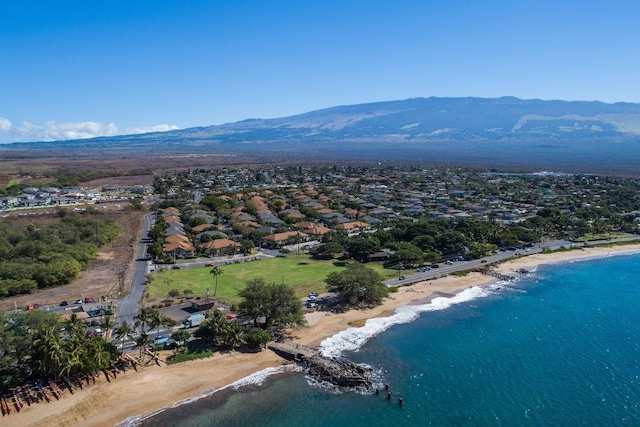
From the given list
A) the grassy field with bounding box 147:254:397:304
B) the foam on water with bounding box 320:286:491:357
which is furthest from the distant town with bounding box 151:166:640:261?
the foam on water with bounding box 320:286:491:357

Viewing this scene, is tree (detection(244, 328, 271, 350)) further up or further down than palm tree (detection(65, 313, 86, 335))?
further down

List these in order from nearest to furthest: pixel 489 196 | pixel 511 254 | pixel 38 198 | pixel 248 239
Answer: pixel 511 254
pixel 248 239
pixel 38 198
pixel 489 196

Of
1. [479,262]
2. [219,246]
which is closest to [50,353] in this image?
[219,246]

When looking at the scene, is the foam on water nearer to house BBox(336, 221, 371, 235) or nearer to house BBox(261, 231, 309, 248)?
house BBox(261, 231, 309, 248)

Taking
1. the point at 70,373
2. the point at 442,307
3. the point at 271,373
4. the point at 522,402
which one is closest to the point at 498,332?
the point at 442,307

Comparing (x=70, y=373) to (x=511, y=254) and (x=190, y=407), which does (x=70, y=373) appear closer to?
(x=190, y=407)

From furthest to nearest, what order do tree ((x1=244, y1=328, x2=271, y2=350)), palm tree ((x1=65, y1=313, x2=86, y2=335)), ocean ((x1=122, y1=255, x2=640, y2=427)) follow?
tree ((x1=244, y1=328, x2=271, y2=350)) < palm tree ((x1=65, y1=313, x2=86, y2=335)) < ocean ((x1=122, y1=255, x2=640, y2=427))
